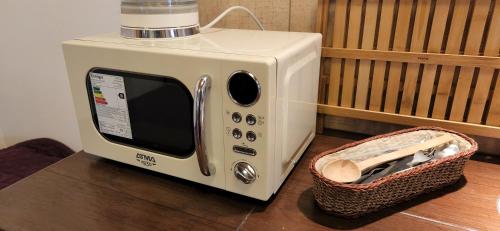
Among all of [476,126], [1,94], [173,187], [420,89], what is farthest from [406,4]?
[1,94]

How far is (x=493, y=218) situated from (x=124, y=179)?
29.0 inches

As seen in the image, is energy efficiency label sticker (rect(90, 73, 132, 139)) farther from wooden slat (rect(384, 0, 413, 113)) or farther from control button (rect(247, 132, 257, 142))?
wooden slat (rect(384, 0, 413, 113))

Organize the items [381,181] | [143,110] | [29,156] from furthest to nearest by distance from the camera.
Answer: [29,156] < [143,110] < [381,181]

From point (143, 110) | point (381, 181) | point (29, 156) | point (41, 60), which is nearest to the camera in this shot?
point (381, 181)

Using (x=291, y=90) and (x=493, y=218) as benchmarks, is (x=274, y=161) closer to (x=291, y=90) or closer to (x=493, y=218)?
(x=291, y=90)

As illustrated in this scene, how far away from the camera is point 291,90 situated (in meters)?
0.66

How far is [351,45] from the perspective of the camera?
0.85 m

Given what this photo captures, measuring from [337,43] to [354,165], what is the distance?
1.16 ft

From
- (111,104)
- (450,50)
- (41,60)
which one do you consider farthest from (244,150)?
(41,60)

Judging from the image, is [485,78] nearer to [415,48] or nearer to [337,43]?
[415,48]

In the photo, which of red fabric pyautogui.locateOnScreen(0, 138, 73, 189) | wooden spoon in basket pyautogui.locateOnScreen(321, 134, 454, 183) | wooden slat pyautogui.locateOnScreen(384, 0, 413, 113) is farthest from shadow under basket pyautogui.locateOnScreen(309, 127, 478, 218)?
red fabric pyautogui.locateOnScreen(0, 138, 73, 189)

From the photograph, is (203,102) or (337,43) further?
(337,43)

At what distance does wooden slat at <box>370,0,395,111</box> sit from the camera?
2.59 ft

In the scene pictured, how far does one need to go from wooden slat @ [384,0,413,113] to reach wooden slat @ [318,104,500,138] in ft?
0.09
